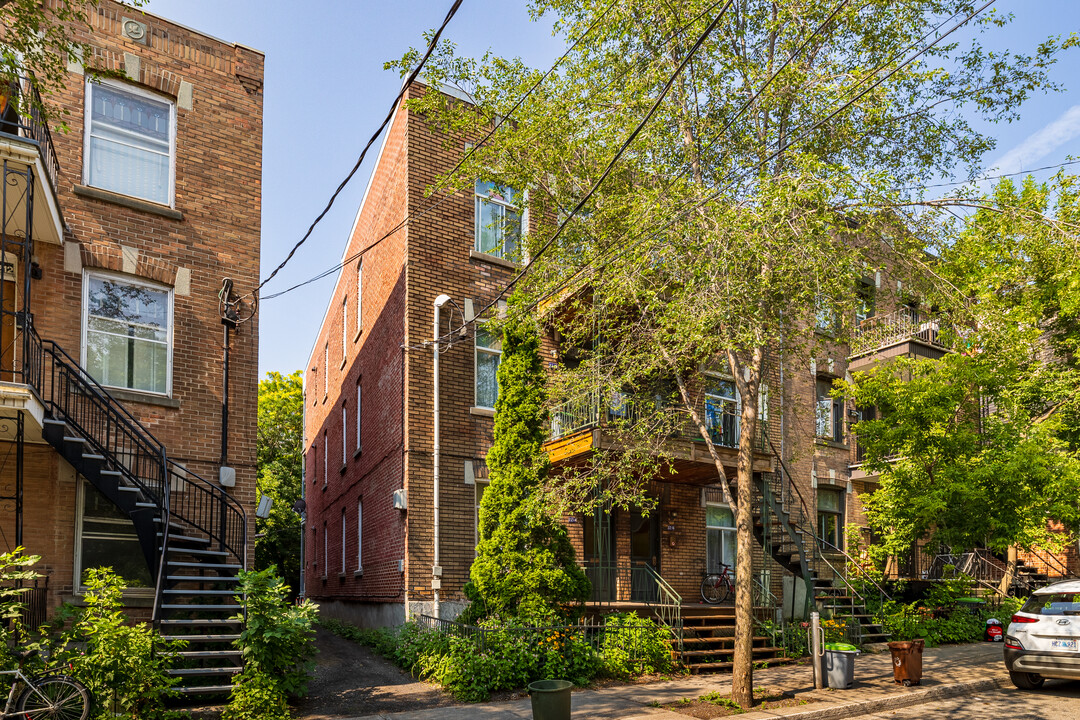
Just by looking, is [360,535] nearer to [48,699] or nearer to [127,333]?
[127,333]

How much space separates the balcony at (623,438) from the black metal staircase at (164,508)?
5.83 meters

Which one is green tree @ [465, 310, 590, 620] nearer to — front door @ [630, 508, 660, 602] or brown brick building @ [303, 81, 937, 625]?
brown brick building @ [303, 81, 937, 625]

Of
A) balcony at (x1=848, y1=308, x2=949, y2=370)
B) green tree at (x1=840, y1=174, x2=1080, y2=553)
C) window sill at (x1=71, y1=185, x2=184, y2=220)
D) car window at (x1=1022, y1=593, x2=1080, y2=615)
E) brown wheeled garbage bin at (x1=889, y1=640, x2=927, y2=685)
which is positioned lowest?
brown wheeled garbage bin at (x1=889, y1=640, x2=927, y2=685)

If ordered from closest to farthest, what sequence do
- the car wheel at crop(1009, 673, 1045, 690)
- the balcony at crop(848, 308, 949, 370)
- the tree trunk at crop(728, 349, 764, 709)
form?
the tree trunk at crop(728, 349, 764, 709), the car wheel at crop(1009, 673, 1045, 690), the balcony at crop(848, 308, 949, 370)

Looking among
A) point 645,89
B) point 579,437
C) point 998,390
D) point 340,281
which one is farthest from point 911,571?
point 340,281

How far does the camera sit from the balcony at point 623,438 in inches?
554

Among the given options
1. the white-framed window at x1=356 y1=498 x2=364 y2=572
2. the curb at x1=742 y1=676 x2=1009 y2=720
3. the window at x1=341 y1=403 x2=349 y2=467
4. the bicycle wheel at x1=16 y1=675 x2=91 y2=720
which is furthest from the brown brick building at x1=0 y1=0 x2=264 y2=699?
the window at x1=341 y1=403 x2=349 y2=467

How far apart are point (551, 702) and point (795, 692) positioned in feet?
15.8

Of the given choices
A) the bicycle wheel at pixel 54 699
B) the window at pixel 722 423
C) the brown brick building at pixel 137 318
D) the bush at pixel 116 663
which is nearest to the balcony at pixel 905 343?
the window at pixel 722 423

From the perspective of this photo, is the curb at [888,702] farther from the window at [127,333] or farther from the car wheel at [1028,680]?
the window at [127,333]

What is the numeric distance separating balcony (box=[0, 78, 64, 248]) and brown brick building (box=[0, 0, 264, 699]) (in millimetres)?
34

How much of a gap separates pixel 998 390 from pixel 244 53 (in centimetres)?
1657

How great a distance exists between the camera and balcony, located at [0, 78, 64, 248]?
34.8 feet

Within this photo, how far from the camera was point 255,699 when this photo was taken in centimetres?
979
